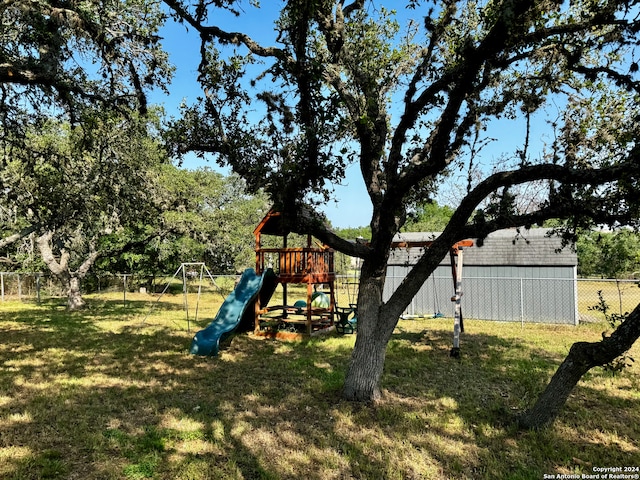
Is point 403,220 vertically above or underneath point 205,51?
underneath

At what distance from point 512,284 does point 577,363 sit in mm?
13120

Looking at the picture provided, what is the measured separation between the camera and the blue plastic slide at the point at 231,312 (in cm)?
971

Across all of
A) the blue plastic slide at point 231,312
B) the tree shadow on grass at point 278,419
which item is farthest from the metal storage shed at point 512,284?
the tree shadow on grass at point 278,419

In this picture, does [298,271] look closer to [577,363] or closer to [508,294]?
[577,363]

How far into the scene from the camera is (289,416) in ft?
18.2

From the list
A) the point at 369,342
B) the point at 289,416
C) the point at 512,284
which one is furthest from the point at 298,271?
the point at 512,284

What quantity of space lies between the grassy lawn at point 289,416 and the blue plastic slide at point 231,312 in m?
0.43

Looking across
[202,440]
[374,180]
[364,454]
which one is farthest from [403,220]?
[202,440]

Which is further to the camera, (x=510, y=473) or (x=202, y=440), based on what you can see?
(x=202, y=440)

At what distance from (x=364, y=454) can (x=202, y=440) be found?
1.78 m

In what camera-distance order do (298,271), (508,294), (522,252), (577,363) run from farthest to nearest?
(522,252)
(508,294)
(298,271)
(577,363)

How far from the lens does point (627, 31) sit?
15.7 feet

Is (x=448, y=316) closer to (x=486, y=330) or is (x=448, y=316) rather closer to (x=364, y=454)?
(x=486, y=330)

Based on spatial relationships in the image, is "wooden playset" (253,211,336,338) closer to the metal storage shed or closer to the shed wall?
the metal storage shed
